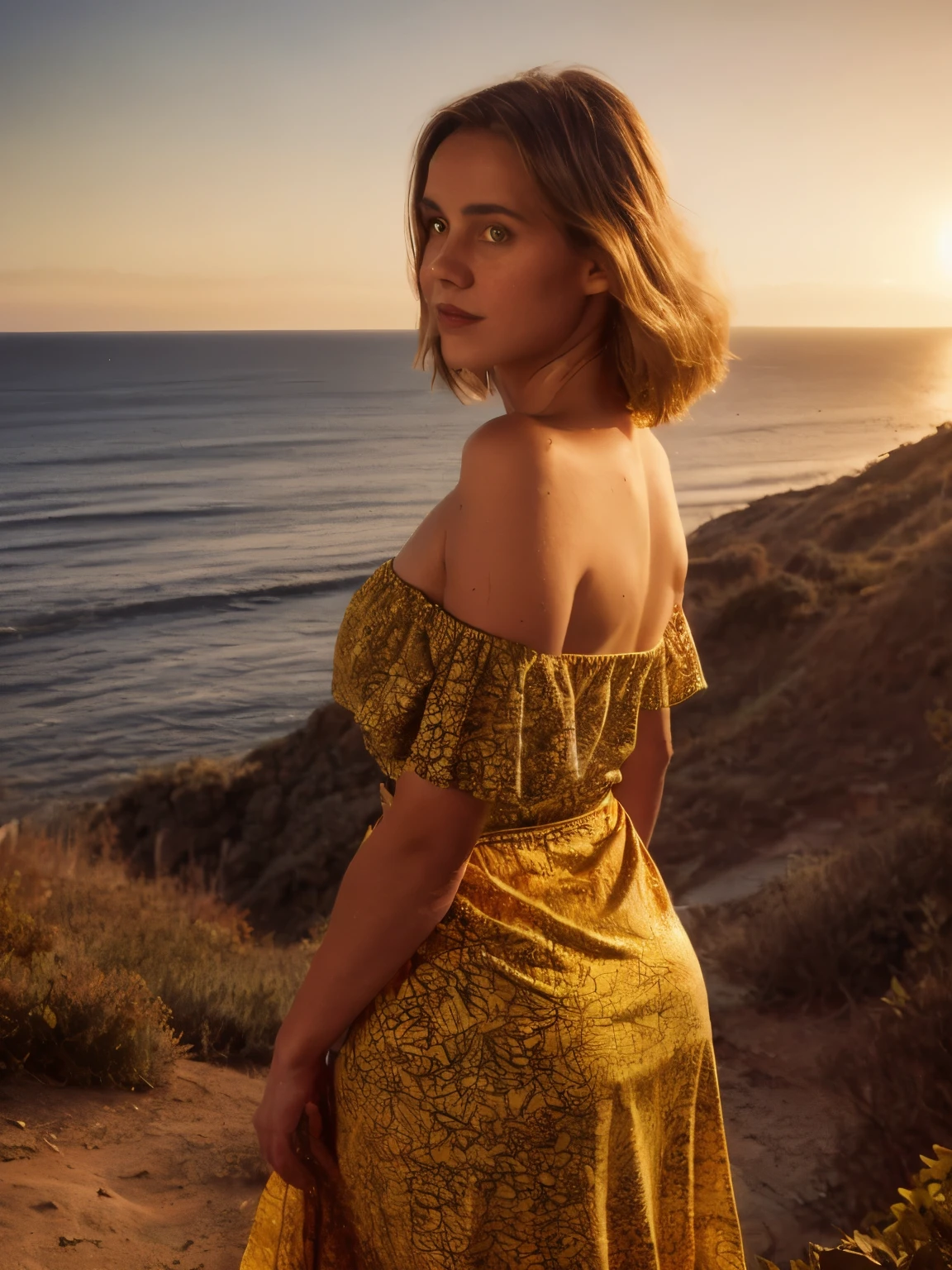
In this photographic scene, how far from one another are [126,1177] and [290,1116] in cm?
214

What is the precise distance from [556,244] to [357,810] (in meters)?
11.3

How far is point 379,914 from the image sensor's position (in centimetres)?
123

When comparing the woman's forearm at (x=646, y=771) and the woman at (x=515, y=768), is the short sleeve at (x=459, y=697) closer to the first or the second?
the woman at (x=515, y=768)

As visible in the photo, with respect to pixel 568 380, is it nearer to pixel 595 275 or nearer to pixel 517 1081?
pixel 595 275

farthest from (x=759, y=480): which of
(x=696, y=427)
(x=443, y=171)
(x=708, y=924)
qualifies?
(x=443, y=171)

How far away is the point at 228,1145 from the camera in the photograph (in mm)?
3408

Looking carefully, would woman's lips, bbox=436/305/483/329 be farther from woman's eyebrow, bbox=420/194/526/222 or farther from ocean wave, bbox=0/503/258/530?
ocean wave, bbox=0/503/258/530

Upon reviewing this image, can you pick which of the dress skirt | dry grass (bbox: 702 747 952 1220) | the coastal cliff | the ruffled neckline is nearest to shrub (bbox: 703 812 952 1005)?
dry grass (bbox: 702 747 952 1220)

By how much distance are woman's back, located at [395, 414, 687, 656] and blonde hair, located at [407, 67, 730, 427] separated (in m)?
0.13

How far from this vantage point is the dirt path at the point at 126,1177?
2652 mm

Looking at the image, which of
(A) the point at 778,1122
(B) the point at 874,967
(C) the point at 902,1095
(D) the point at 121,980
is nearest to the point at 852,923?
(B) the point at 874,967

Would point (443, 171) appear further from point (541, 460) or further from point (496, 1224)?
point (496, 1224)

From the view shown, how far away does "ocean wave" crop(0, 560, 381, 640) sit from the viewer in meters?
28.2

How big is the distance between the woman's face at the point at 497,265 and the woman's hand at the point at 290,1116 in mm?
926
